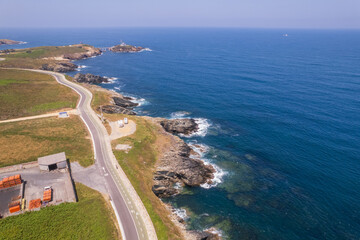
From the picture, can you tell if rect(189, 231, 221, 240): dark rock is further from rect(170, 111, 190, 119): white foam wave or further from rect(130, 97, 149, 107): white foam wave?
rect(130, 97, 149, 107): white foam wave

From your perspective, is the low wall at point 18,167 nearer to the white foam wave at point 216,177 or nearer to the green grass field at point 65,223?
the green grass field at point 65,223

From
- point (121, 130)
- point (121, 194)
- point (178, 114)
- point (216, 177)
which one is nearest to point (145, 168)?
point (121, 194)

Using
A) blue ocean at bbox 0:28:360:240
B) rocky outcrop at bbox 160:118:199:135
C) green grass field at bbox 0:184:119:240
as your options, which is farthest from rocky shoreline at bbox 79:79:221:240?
green grass field at bbox 0:184:119:240

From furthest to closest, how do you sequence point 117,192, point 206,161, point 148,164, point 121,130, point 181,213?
1. point 121,130
2. point 206,161
3. point 148,164
4. point 181,213
5. point 117,192

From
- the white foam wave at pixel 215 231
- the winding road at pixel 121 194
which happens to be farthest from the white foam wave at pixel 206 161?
the winding road at pixel 121 194

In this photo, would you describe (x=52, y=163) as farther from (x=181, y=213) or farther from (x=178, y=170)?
(x=181, y=213)

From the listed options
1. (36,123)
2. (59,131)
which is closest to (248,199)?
(59,131)

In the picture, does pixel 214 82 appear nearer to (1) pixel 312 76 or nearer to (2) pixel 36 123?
(1) pixel 312 76
